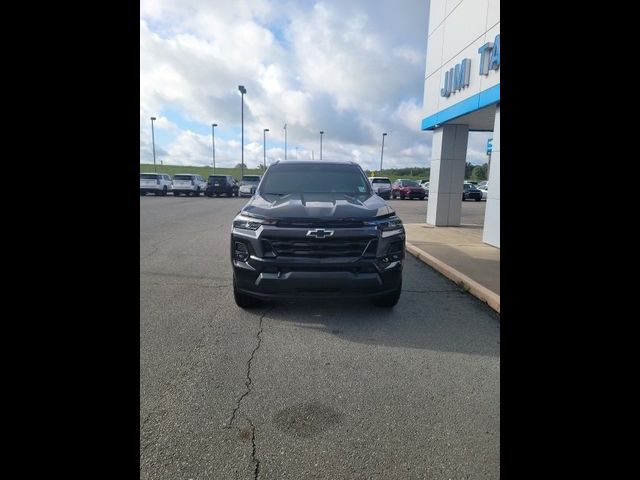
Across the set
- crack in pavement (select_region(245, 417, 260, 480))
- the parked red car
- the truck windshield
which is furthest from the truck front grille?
the parked red car

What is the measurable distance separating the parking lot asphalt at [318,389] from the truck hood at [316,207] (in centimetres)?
118

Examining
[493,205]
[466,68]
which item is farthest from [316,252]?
[466,68]

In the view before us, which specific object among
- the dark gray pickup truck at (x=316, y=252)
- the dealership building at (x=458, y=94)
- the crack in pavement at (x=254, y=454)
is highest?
the dealership building at (x=458, y=94)

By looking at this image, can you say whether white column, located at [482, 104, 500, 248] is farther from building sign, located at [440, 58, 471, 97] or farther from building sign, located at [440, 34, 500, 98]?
building sign, located at [440, 58, 471, 97]

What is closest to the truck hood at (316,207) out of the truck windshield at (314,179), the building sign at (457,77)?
the truck windshield at (314,179)

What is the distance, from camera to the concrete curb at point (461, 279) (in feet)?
16.1

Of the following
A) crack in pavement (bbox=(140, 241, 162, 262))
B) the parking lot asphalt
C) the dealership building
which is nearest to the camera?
the parking lot asphalt

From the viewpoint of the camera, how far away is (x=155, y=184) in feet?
103

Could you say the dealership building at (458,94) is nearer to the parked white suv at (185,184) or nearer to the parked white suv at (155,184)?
the parked white suv at (185,184)

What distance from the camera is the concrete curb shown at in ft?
16.1

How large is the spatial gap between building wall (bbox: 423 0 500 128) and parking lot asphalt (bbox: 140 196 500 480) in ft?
22.3
